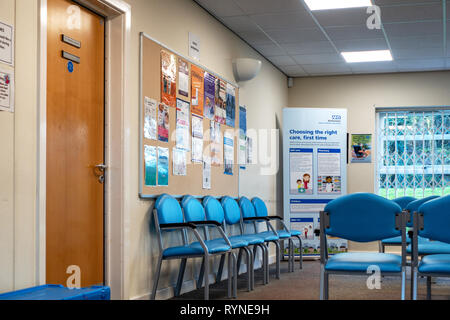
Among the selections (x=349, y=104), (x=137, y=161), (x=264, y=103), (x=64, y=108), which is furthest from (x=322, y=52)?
(x=64, y=108)

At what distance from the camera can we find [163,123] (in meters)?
4.96

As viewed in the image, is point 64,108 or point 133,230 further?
point 133,230

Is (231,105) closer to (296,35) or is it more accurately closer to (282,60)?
(296,35)

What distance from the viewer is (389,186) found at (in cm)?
927

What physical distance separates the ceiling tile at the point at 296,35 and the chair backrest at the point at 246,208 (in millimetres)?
2045

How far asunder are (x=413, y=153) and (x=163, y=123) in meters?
5.51

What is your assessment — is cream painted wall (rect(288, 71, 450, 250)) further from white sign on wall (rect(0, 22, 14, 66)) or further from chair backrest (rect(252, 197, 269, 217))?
white sign on wall (rect(0, 22, 14, 66))

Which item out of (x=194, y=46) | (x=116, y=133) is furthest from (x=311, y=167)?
(x=116, y=133)

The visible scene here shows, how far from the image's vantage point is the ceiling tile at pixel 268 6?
227 inches

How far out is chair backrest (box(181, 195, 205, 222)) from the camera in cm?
501

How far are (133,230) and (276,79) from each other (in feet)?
16.3

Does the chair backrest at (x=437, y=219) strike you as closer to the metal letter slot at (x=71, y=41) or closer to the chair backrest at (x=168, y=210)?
the chair backrest at (x=168, y=210)

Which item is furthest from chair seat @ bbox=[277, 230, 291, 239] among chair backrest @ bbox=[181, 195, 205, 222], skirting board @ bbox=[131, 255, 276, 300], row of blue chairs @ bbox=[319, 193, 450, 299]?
row of blue chairs @ bbox=[319, 193, 450, 299]

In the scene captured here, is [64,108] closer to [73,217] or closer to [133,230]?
[73,217]
